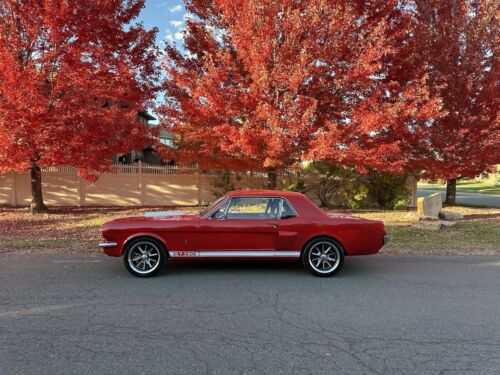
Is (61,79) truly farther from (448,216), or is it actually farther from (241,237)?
(448,216)

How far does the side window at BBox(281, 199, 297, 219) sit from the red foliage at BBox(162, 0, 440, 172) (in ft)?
16.2

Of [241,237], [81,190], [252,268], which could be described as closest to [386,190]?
[252,268]

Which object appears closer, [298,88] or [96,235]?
[96,235]

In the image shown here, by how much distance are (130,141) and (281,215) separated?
30.3 ft

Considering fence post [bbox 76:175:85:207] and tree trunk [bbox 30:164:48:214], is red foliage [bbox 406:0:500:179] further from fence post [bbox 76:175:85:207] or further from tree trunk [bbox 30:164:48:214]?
tree trunk [bbox 30:164:48:214]

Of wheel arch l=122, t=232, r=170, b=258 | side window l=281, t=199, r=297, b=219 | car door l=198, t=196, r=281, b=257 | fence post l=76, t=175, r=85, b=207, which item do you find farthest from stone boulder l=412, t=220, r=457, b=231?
fence post l=76, t=175, r=85, b=207

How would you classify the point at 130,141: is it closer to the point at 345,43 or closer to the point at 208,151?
the point at 208,151

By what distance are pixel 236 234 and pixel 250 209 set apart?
0.48m

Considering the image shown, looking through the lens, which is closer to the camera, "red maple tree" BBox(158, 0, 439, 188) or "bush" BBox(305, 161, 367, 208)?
"red maple tree" BBox(158, 0, 439, 188)

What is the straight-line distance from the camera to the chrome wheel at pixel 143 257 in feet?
20.3

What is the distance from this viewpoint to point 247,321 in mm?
4355

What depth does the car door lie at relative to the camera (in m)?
6.29

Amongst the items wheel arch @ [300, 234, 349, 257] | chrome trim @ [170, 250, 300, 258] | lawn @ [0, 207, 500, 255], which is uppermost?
wheel arch @ [300, 234, 349, 257]

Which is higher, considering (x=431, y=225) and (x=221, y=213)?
(x=221, y=213)
